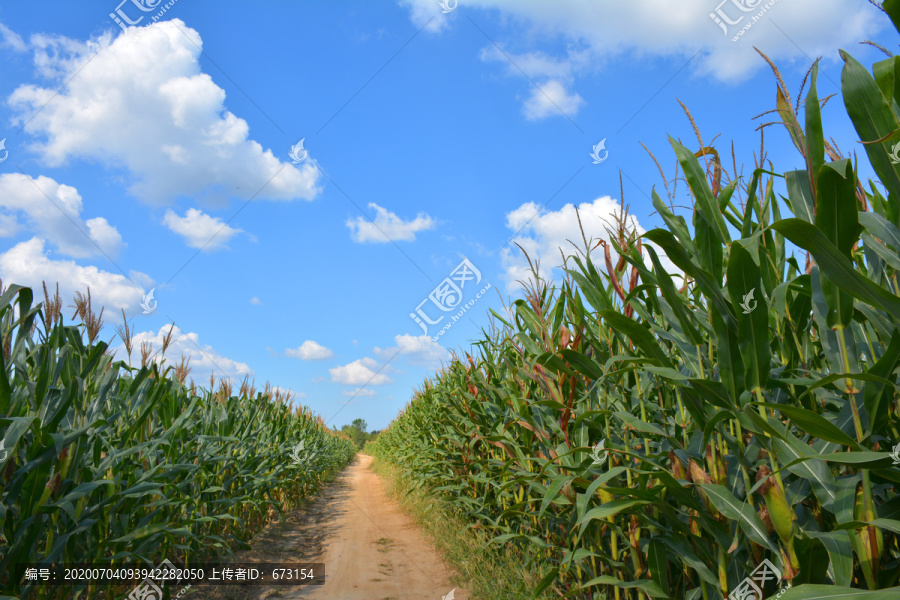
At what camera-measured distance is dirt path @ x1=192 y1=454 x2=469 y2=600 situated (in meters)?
4.20

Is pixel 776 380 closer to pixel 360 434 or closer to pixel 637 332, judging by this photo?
pixel 637 332

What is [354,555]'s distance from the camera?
5484 millimetres

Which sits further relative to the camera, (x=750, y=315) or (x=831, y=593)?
(x=750, y=315)

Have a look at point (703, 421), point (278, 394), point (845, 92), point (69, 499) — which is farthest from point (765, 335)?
point (278, 394)

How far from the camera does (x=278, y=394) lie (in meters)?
9.05

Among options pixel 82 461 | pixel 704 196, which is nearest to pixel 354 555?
pixel 82 461

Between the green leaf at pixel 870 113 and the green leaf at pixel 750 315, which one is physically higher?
the green leaf at pixel 870 113

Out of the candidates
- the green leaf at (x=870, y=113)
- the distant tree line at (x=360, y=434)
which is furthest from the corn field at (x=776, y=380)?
the distant tree line at (x=360, y=434)

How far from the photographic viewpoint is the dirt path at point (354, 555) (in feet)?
13.8

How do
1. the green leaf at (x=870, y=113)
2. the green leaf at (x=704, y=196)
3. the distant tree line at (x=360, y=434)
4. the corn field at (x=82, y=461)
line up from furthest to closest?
the distant tree line at (x=360, y=434), the corn field at (x=82, y=461), the green leaf at (x=704, y=196), the green leaf at (x=870, y=113)

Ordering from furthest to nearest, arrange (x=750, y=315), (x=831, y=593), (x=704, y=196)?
(x=704, y=196)
(x=750, y=315)
(x=831, y=593)

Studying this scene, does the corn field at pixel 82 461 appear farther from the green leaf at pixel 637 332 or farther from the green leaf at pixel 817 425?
the green leaf at pixel 817 425

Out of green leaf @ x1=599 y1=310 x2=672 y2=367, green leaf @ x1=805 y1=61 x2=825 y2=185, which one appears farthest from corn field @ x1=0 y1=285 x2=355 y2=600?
green leaf @ x1=805 y1=61 x2=825 y2=185

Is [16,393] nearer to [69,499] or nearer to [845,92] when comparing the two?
[69,499]
